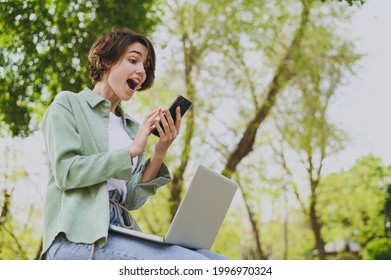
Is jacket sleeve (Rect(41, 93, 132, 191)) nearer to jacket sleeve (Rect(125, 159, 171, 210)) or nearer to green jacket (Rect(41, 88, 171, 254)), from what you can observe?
green jacket (Rect(41, 88, 171, 254))

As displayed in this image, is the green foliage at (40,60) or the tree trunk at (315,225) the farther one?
the tree trunk at (315,225)

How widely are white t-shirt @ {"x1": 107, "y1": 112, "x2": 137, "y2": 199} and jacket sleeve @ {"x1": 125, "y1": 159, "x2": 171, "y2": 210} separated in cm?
5

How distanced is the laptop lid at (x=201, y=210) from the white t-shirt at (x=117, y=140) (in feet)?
0.72

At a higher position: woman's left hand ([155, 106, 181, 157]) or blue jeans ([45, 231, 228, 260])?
woman's left hand ([155, 106, 181, 157])

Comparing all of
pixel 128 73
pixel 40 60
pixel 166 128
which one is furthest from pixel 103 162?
pixel 40 60

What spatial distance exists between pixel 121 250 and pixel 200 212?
0.72ft

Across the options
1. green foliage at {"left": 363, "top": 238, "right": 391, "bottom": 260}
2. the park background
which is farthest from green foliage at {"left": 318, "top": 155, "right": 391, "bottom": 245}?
green foliage at {"left": 363, "top": 238, "right": 391, "bottom": 260}

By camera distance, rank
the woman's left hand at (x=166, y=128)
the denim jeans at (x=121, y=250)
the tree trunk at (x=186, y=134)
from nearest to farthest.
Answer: the denim jeans at (x=121, y=250)
the woman's left hand at (x=166, y=128)
the tree trunk at (x=186, y=134)

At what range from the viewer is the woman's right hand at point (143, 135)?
1251 mm

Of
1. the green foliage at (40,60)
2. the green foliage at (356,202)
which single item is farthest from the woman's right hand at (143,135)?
the green foliage at (356,202)

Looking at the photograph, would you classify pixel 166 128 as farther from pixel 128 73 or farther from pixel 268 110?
pixel 268 110

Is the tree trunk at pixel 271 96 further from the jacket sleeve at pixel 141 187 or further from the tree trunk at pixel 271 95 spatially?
the jacket sleeve at pixel 141 187

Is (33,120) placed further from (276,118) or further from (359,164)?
(359,164)

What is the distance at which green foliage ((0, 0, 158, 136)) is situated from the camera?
4195 millimetres
